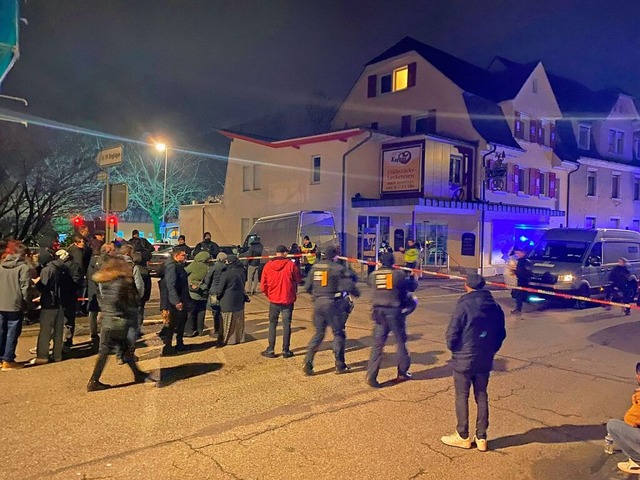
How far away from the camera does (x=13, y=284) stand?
746 centimetres

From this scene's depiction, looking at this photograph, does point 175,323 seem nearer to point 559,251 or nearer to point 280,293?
point 280,293

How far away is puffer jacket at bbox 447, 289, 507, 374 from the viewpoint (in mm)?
5152

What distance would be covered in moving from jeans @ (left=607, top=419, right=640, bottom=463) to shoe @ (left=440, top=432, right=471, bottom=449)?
1.27m

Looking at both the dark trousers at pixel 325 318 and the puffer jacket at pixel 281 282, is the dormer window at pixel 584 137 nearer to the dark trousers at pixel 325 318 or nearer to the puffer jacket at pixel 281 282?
the puffer jacket at pixel 281 282

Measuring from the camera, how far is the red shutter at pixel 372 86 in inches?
1156

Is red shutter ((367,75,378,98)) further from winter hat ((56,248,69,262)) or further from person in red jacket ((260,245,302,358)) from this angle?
winter hat ((56,248,69,262))

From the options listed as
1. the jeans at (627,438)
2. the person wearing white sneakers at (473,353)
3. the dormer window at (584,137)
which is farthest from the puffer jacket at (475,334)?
the dormer window at (584,137)

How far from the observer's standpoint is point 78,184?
20.2 m

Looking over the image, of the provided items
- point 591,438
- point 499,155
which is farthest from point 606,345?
point 499,155

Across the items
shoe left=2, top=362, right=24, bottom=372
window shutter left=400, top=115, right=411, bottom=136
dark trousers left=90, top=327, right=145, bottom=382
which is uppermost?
window shutter left=400, top=115, right=411, bottom=136

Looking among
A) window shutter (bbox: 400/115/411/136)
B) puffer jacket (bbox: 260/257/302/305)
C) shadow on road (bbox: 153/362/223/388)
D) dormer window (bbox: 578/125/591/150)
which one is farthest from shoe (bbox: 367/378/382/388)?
dormer window (bbox: 578/125/591/150)

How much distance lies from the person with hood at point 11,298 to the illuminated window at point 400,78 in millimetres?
23520

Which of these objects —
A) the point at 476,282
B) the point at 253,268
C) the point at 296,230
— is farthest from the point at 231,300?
the point at 296,230

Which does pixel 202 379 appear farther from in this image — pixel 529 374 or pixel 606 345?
pixel 606 345
